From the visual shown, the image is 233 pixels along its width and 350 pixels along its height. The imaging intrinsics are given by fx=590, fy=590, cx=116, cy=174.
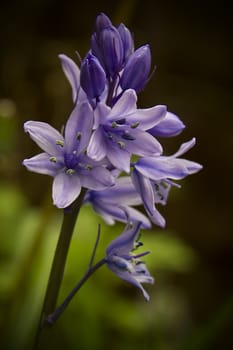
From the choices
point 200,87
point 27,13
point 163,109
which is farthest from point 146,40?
point 163,109

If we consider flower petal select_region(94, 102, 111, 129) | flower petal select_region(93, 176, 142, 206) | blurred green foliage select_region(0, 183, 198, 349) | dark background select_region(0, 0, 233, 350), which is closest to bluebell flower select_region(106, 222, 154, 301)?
flower petal select_region(93, 176, 142, 206)

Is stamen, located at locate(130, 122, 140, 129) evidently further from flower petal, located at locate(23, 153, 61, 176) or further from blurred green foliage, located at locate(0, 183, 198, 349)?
blurred green foliage, located at locate(0, 183, 198, 349)

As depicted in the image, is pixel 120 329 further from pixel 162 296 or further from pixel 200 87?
pixel 200 87

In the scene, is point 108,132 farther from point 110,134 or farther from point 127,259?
point 127,259

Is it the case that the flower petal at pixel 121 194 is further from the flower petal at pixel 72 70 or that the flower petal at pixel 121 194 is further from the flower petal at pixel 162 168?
the flower petal at pixel 72 70

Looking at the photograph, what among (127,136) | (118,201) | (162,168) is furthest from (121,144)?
(118,201)

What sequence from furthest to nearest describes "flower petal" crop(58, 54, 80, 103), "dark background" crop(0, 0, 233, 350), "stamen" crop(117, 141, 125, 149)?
"dark background" crop(0, 0, 233, 350), "flower petal" crop(58, 54, 80, 103), "stamen" crop(117, 141, 125, 149)

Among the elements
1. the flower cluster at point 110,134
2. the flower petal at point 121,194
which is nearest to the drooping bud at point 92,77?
the flower cluster at point 110,134
